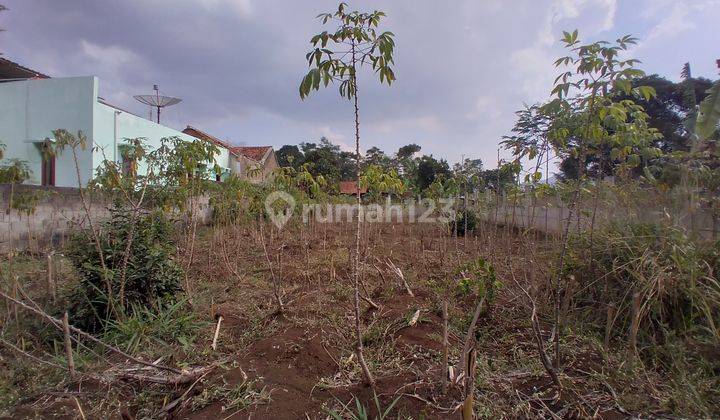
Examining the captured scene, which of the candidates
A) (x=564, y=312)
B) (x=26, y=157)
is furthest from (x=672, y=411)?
(x=26, y=157)

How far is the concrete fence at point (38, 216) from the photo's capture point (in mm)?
4867

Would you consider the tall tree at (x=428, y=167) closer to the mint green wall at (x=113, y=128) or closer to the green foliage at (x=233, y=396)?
the mint green wall at (x=113, y=128)

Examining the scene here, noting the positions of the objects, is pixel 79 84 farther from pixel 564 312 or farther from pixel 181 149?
pixel 564 312

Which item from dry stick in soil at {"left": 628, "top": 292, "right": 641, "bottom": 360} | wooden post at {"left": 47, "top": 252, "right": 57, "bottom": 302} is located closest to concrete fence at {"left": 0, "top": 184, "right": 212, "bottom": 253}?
wooden post at {"left": 47, "top": 252, "right": 57, "bottom": 302}

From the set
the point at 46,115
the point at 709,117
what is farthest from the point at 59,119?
the point at 709,117

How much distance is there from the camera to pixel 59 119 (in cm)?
889

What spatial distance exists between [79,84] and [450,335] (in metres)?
10.4

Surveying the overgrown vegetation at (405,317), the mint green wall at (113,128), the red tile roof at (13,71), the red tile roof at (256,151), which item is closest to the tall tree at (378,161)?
the overgrown vegetation at (405,317)

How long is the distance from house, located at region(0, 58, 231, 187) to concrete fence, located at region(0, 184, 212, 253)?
352cm

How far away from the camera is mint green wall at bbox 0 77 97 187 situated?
866cm

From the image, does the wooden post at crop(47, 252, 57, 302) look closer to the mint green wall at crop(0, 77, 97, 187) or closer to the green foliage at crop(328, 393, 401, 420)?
the green foliage at crop(328, 393, 401, 420)

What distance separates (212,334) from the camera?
107 inches

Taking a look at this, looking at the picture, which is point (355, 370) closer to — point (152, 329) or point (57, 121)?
point (152, 329)

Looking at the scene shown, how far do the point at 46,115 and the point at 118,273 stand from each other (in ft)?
30.1
